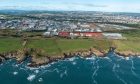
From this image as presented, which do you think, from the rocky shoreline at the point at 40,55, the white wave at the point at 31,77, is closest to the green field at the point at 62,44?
the rocky shoreline at the point at 40,55

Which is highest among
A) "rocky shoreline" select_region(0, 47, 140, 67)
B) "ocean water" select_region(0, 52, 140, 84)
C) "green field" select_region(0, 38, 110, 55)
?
"green field" select_region(0, 38, 110, 55)

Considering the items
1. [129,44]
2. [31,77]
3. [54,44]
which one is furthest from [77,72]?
[129,44]

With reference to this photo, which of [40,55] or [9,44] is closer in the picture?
[40,55]

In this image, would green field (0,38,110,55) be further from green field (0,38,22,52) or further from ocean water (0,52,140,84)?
ocean water (0,52,140,84)

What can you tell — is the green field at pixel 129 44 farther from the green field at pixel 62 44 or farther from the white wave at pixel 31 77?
the white wave at pixel 31 77

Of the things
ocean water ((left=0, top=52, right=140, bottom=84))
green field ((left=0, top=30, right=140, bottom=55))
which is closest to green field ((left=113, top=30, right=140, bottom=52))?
green field ((left=0, top=30, right=140, bottom=55))

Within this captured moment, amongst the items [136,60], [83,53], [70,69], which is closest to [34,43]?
[83,53]

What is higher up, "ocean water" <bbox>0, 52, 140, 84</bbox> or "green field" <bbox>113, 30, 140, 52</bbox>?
"green field" <bbox>113, 30, 140, 52</bbox>

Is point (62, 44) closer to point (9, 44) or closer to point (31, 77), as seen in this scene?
point (9, 44)
